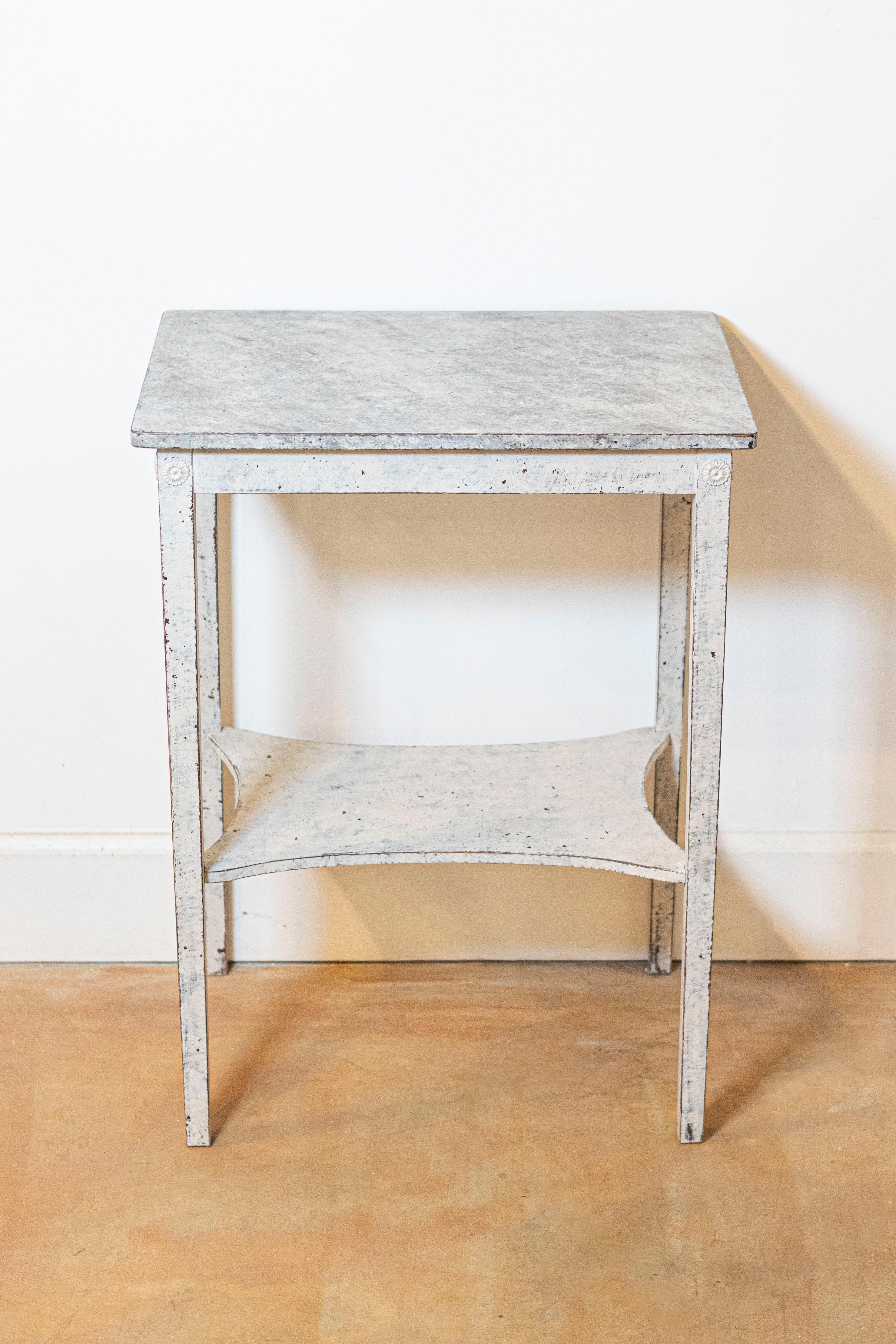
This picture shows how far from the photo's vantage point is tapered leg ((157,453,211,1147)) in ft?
5.37

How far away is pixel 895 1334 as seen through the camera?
1.56 metres

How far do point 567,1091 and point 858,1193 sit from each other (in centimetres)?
41

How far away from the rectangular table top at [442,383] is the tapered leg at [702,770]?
0.30 feet

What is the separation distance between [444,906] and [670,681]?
53cm

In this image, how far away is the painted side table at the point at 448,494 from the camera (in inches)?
63.6

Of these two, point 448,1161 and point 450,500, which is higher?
point 450,500

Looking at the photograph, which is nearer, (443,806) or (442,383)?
(442,383)

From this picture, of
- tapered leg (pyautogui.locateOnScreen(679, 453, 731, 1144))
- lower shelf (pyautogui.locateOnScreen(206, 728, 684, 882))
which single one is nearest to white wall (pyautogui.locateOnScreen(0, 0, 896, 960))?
lower shelf (pyautogui.locateOnScreen(206, 728, 684, 882))

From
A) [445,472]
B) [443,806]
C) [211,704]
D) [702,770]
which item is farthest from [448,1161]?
[445,472]

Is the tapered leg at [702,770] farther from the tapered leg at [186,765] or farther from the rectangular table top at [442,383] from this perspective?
the tapered leg at [186,765]

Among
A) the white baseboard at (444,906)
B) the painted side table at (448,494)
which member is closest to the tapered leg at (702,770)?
the painted side table at (448,494)

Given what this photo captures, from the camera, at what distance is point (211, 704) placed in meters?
2.14

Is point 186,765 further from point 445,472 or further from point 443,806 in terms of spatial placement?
point 445,472

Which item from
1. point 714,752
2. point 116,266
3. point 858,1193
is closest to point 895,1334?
point 858,1193
